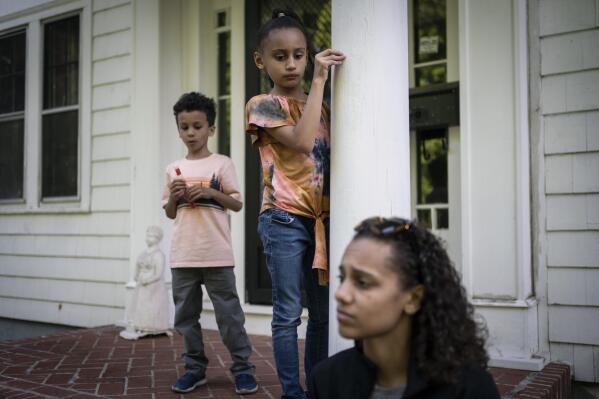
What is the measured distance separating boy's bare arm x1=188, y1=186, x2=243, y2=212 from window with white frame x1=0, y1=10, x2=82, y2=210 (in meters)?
3.78

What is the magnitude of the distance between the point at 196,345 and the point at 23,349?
6.88 ft

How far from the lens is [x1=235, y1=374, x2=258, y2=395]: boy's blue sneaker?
10.9 ft

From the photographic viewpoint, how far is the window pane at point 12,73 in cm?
749

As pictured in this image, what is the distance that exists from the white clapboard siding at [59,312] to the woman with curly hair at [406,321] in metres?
4.90

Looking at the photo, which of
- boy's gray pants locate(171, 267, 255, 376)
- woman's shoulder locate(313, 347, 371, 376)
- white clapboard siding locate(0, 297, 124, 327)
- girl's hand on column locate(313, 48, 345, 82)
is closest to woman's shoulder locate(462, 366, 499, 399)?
woman's shoulder locate(313, 347, 371, 376)

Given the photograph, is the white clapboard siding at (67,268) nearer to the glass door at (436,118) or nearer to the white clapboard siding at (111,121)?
the white clapboard siding at (111,121)

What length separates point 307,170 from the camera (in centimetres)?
271

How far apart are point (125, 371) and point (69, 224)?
10.5 feet

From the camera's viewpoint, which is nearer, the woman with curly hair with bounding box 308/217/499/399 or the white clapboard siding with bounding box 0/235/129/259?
the woman with curly hair with bounding box 308/217/499/399

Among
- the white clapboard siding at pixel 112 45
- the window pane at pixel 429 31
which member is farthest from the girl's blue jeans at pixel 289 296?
the white clapboard siding at pixel 112 45

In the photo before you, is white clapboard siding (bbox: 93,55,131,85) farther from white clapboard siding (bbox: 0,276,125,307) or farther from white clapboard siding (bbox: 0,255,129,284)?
white clapboard siding (bbox: 0,276,125,307)

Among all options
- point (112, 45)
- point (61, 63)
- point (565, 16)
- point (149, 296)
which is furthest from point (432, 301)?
point (61, 63)

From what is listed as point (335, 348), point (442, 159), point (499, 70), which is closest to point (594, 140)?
point (499, 70)

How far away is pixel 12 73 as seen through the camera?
760 centimetres
